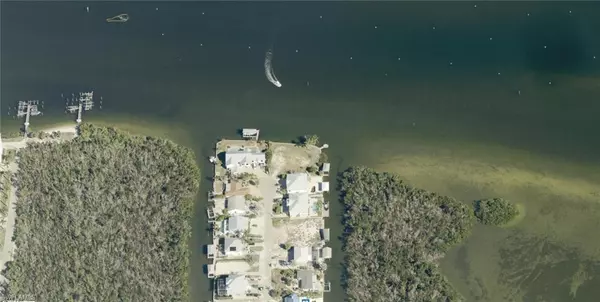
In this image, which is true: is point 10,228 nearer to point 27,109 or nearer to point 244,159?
point 27,109

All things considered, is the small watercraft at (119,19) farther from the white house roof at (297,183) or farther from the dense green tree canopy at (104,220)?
the white house roof at (297,183)

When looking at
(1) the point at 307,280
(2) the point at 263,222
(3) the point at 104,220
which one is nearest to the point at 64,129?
(3) the point at 104,220

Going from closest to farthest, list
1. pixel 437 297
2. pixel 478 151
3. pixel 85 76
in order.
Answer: pixel 437 297 < pixel 478 151 < pixel 85 76

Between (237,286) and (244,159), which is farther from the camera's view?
(244,159)

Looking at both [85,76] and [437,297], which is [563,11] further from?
[85,76]

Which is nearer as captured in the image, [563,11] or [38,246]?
[38,246]

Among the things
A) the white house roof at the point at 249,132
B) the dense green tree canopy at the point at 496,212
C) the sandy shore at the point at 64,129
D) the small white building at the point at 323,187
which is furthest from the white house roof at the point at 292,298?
the sandy shore at the point at 64,129

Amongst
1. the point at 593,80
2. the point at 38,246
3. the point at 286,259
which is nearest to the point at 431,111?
the point at 593,80
